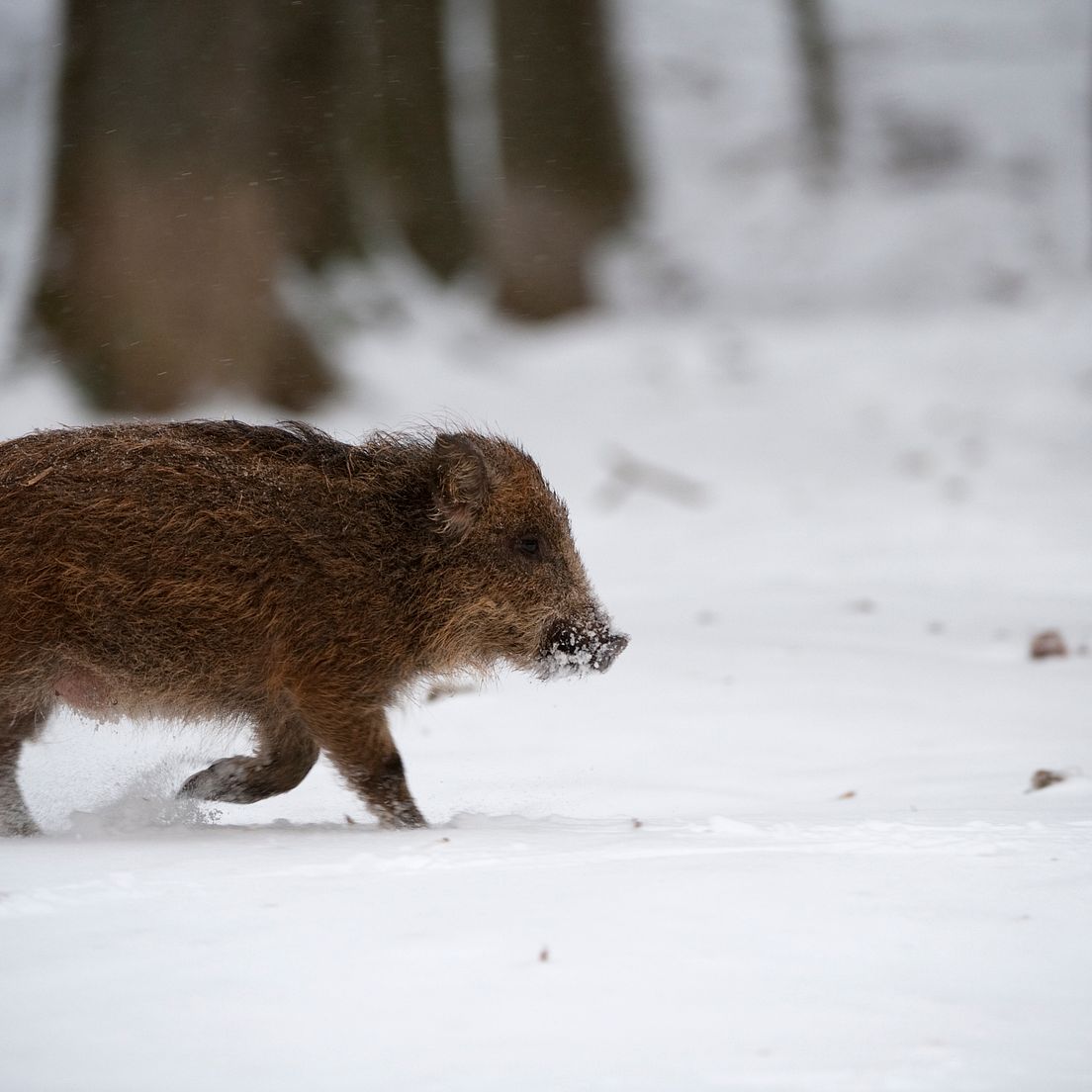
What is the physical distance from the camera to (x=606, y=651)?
4.31 m

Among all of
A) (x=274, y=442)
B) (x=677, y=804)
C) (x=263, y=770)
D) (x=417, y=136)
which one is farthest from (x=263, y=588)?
(x=417, y=136)

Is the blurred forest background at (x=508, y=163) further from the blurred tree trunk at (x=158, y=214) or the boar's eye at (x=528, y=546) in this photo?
the boar's eye at (x=528, y=546)

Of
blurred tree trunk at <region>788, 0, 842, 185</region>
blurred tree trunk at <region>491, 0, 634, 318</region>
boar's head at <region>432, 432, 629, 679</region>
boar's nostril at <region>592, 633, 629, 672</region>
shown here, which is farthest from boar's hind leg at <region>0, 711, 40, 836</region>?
blurred tree trunk at <region>788, 0, 842, 185</region>

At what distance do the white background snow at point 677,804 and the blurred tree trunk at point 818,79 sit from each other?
5.33m

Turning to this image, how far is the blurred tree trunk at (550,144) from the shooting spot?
15.8 meters

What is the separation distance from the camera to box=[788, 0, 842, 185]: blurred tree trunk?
63.0 feet

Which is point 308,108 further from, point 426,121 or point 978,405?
point 978,405

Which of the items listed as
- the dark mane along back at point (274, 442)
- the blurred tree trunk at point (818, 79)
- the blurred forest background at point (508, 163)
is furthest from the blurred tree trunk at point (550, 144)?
the dark mane along back at point (274, 442)

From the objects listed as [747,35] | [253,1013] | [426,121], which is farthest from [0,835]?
[747,35]

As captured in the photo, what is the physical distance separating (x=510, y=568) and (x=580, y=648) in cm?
33

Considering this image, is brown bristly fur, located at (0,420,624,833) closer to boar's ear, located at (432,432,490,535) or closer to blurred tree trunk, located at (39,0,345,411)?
boar's ear, located at (432,432,490,535)

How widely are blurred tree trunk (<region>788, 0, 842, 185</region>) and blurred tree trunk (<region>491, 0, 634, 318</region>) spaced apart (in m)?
3.58

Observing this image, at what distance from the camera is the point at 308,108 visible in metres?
14.5

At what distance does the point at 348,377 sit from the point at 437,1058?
33.4 ft
